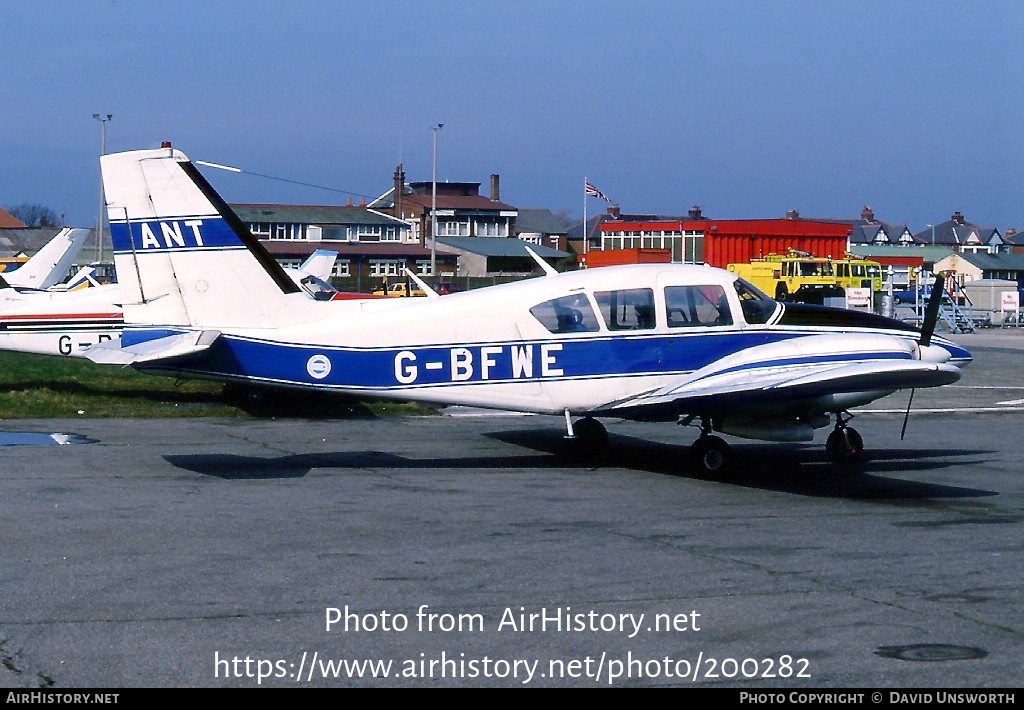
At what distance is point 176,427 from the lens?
653 inches

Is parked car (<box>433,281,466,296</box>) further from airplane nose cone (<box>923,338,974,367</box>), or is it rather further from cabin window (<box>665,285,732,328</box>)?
airplane nose cone (<box>923,338,974,367</box>)

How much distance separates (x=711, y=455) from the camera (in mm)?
12641

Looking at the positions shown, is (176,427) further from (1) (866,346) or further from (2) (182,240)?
(1) (866,346)

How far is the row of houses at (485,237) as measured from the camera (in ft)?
200

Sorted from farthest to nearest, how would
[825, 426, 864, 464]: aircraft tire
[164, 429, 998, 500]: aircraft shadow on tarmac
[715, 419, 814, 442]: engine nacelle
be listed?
1. [825, 426, 864, 464]: aircraft tire
2. [715, 419, 814, 442]: engine nacelle
3. [164, 429, 998, 500]: aircraft shadow on tarmac

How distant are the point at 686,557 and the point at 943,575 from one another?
1766 mm

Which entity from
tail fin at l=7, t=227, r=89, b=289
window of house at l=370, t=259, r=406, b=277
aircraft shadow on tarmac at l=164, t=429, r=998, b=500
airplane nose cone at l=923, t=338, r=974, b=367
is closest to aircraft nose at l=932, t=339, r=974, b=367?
airplane nose cone at l=923, t=338, r=974, b=367

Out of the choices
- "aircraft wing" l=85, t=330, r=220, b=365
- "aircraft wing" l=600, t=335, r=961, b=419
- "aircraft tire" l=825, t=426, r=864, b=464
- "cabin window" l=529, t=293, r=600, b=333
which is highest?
"cabin window" l=529, t=293, r=600, b=333

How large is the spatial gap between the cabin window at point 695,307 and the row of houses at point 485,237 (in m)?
45.7

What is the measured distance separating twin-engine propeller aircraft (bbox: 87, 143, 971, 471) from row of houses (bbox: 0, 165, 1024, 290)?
45837 millimetres

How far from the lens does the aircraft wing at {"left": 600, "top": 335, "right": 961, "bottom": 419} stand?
1123 centimetres

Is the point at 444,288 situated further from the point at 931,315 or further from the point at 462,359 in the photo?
the point at 931,315

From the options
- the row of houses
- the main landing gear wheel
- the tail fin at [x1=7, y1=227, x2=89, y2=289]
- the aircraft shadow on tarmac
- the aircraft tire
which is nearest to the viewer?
the aircraft shadow on tarmac

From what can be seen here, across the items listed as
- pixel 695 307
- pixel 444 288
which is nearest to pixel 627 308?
pixel 695 307
